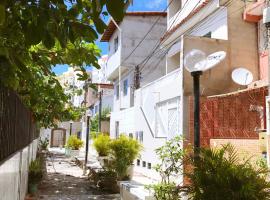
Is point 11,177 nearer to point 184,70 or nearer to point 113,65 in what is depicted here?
point 184,70

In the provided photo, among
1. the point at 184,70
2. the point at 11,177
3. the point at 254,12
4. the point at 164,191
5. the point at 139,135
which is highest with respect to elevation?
the point at 254,12

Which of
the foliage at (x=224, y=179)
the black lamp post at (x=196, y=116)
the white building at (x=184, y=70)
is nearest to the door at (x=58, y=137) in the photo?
the white building at (x=184, y=70)

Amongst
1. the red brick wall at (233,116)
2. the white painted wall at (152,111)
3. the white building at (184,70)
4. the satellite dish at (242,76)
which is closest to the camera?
the red brick wall at (233,116)

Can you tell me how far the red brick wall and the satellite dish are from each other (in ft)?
2.72

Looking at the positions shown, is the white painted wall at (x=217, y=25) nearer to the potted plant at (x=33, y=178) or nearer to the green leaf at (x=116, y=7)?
the potted plant at (x=33, y=178)

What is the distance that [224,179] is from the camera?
4633mm

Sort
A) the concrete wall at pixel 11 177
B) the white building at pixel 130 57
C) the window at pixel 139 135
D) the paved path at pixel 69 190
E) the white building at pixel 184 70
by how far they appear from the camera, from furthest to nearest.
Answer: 1. the white building at pixel 130 57
2. the window at pixel 139 135
3. the white building at pixel 184 70
4. the paved path at pixel 69 190
5. the concrete wall at pixel 11 177

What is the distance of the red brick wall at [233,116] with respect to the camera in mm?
11195

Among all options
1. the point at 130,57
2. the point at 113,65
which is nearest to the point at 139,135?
the point at 130,57

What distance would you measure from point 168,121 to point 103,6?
1320 centimetres

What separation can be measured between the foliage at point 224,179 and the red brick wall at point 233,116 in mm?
6415

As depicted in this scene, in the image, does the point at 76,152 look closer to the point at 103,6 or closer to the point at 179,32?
the point at 179,32

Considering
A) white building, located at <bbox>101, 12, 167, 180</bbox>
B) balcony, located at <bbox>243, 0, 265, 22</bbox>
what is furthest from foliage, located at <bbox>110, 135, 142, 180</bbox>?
white building, located at <bbox>101, 12, 167, 180</bbox>

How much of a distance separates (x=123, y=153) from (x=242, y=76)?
5.13 meters
